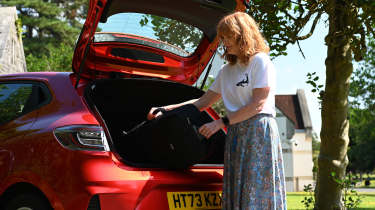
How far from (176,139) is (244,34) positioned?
841 millimetres

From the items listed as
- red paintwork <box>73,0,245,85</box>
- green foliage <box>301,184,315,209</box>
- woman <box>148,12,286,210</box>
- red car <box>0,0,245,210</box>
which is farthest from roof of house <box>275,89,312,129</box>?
woman <box>148,12,286,210</box>

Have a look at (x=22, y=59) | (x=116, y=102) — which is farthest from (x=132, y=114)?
(x=22, y=59)

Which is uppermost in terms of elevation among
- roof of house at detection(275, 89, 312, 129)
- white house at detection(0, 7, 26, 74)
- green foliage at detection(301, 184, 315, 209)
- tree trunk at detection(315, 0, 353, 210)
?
white house at detection(0, 7, 26, 74)

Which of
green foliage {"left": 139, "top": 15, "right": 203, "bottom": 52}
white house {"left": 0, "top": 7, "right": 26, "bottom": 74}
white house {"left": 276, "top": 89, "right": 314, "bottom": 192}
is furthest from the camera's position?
white house {"left": 276, "top": 89, "right": 314, "bottom": 192}

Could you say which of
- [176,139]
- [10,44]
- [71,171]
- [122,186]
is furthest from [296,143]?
[71,171]

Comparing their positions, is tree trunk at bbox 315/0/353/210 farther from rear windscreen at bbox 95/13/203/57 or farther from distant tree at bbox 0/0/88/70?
distant tree at bbox 0/0/88/70

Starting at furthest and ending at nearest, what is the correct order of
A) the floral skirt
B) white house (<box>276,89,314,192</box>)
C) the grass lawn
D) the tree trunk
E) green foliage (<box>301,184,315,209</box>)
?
white house (<box>276,89,314,192</box>) < the grass lawn < green foliage (<box>301,184,315,209</box>) < the tree trunk < the floral skirt

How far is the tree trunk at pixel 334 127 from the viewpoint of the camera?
734 cm

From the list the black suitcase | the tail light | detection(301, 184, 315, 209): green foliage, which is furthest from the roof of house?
the tail light

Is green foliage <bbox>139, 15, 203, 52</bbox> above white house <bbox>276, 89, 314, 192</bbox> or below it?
above

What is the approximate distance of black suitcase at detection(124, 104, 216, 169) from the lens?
10.3ft

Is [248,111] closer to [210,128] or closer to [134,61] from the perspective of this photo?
[210,128]

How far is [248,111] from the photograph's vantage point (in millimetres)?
2980

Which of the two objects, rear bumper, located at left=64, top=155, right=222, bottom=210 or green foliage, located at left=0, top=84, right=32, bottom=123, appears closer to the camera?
rear bumper, located at left=64, top=155, right=222, bottom=210
